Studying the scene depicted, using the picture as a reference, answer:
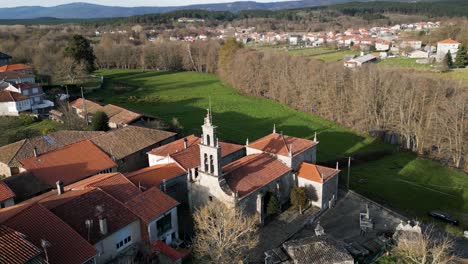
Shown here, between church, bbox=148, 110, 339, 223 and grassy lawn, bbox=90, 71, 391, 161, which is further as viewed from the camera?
grassy lawn, bbox=90, 71, 391, 161

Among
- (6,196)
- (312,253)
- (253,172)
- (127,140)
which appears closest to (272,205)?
(253,172)

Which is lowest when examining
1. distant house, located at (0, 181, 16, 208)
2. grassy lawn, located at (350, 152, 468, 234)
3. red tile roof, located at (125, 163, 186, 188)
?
grassy lawn, located at (350, 152, 468, 234)

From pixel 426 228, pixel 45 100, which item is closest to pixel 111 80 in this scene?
pixel 45 100

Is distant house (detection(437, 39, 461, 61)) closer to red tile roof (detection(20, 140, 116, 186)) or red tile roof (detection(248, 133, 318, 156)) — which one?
red tile roof (detection(248, 133, 318, 156))

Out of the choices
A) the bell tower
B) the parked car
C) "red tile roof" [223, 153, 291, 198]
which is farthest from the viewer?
the parked car

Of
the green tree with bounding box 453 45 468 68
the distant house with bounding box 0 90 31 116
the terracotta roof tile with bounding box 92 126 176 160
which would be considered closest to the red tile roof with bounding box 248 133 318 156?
the terracotta roof tile with bounding box 92 126 176 160

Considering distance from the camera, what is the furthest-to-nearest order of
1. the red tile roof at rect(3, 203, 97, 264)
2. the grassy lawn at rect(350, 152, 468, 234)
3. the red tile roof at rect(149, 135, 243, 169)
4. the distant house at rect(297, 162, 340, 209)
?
the grassy lawn at rect(350, 152, 468, 234) → the red tile roof at rect(149, 135, 243, 169) → the distant house at rect(297, 162, 340, 209) → the red tile roof at rect(3, 203, 97, 264)
